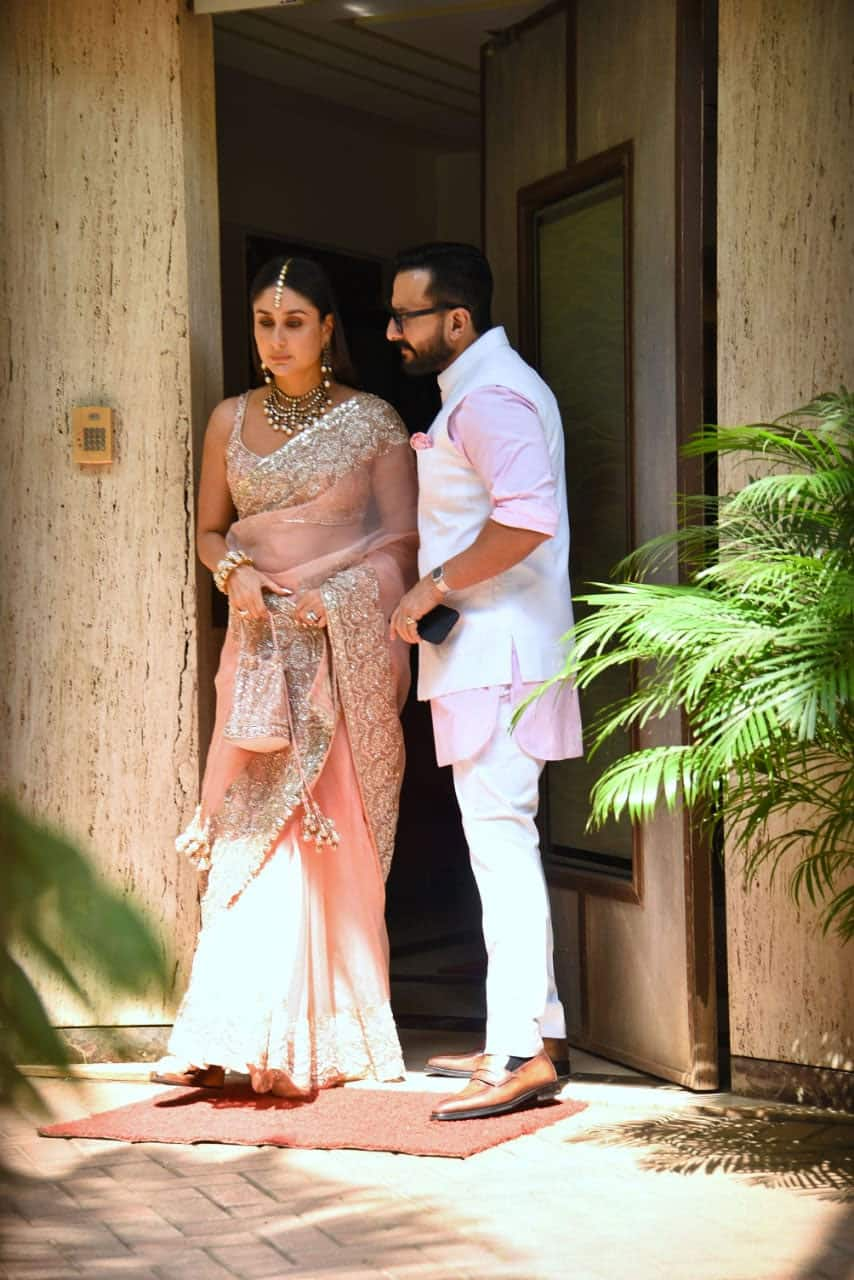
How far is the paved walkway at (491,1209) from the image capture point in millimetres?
2902

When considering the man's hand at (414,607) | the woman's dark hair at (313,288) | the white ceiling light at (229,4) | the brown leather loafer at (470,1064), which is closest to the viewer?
the man's hand at (414,607)

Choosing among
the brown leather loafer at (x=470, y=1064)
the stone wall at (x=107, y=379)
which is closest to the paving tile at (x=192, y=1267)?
the brown leather loafer at (x=470, y=1064)

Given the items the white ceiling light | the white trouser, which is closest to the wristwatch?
the white trouser

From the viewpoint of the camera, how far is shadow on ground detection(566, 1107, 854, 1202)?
3402 millimetres

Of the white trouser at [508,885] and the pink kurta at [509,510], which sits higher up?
the pink kurta at [509,510]

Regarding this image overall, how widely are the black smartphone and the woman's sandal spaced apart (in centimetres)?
115

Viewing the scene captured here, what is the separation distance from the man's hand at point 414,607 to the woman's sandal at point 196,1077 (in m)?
1.13

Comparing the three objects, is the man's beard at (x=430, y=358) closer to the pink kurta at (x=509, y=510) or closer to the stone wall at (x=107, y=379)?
the pink kurta at (x=509, y=510)

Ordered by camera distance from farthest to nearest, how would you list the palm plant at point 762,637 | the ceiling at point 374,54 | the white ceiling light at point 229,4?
the ceiling at point 374,54
the white ceiling light at point 229,4
the palm plant at point 762,637

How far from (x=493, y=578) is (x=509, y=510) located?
0.24 meters

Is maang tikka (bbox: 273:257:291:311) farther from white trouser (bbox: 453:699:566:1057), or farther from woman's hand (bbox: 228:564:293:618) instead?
white trouser (bbox: 453:699:566:1057)

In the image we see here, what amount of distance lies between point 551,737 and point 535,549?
0.43 metres

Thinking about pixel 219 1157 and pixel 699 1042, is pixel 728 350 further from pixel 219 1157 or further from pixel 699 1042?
pixel 219 1157

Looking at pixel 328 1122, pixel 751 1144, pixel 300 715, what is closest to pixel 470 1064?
pixel 328 1122
